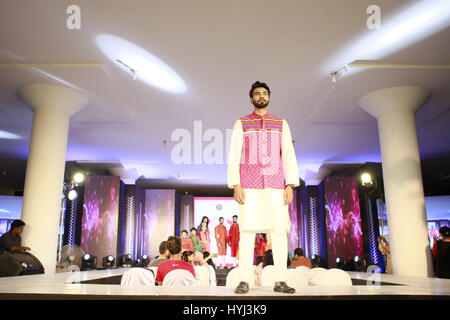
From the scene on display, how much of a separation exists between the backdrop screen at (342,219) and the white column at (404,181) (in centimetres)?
629

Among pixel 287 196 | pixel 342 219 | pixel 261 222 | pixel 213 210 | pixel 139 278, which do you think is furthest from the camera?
pixel 213 210

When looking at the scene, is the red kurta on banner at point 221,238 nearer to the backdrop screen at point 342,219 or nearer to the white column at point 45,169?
the backdrop screen at point 342,219

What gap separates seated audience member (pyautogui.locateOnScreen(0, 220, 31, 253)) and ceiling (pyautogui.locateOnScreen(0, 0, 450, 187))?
2529 millimetres

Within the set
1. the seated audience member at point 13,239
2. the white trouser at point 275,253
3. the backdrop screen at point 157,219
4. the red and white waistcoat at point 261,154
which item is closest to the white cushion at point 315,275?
the white trouser at point 275,253

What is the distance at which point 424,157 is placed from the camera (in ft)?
41.0

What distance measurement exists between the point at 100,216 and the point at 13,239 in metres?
7.07

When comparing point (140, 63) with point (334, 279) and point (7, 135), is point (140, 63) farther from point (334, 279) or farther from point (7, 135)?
point (7, 135)

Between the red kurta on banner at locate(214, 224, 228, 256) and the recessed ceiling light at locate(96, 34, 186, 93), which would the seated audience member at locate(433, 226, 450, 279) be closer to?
the recessed ceiling light at locate(96, 34, 186, 93)

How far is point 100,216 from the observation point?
1279 cm

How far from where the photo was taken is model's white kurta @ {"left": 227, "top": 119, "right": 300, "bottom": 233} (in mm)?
2652

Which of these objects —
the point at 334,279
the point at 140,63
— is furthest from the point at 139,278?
the point at 140,63

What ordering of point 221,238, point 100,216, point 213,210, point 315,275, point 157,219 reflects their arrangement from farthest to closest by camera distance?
point 213,210, point 157,219, point 221,238, point 100,216, point 315,275

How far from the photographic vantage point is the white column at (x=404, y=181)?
21.2 ft
